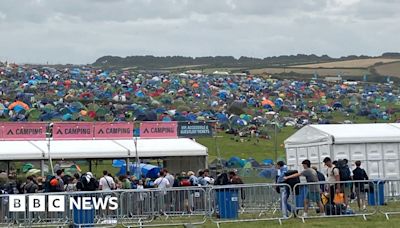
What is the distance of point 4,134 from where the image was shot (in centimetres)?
3061

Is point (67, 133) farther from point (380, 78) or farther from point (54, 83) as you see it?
point (380, 78)

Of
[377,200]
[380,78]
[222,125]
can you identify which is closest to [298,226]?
[377,200]

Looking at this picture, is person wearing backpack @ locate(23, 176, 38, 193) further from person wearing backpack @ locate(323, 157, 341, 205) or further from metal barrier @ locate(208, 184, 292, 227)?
person wearing backpack @ locate(323, 157, 341, 205)

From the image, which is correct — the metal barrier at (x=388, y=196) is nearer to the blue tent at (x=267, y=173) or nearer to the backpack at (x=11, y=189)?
the backpack at (x=11, y=189)

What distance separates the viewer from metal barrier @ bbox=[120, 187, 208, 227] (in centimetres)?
1886

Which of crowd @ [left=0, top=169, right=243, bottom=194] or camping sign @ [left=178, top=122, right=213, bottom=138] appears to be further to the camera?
camping sign @ [left=178, top=122, right=213, bottom=138]

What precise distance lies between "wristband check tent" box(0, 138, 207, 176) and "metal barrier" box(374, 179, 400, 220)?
34.9 feet

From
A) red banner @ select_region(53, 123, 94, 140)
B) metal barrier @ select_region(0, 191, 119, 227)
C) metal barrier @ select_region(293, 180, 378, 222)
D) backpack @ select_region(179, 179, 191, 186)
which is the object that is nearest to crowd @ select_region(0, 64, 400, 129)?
red banner @ select_region(53, 123, 94, 140)

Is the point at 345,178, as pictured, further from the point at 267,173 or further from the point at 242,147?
the point at 242,147

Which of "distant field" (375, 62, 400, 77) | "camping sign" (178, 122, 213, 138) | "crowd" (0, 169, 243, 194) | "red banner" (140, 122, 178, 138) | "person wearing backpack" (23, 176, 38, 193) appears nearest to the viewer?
"person wearing backpack" (23, 176, 38, 193)

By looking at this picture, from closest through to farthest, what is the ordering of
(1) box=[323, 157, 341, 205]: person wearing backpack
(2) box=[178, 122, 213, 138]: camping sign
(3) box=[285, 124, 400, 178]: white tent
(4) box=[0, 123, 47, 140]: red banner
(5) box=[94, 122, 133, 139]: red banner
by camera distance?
(1) box=[323, 157, 341, 205]: person wearing backpack, (3) box=[285, 124, 400, 178]: white tent, (4) box=[0, 123, 47, 140]: red banner, (5) box=[94, 122, 133, 139]: red banner, (2) box=[178, 122, 213, 138]: camping sign

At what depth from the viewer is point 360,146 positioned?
28141 mm

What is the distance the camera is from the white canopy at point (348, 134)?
27875 mm

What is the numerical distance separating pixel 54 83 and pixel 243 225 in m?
76.1
